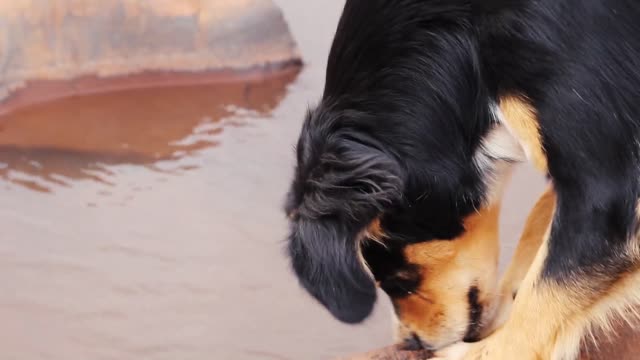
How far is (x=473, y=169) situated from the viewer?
254 cm

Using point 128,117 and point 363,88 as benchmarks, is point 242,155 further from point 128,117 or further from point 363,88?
point 363,88

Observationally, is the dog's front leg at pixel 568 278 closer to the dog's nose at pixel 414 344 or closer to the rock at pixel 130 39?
the dog's nose at pixel 414 344

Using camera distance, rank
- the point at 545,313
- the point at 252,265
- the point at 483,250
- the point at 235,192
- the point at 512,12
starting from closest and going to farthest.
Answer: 1. the point at 512,12
2. the point at 545,313
3. the point at 483,250
4. the point at 252,265
5. the point at 235,192

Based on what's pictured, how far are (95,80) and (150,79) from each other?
A: 0.90 feet

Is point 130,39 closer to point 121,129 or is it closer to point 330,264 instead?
point 121,129

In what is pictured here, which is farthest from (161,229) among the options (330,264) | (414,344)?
(330,264)

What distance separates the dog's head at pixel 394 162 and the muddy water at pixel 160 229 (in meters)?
0.79

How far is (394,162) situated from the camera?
8.07ft

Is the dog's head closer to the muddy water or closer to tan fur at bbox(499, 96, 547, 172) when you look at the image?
tan fur at bbox(499, 96, 547, 172)

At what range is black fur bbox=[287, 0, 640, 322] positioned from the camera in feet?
7.52

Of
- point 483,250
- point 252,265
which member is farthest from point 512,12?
point 252,265

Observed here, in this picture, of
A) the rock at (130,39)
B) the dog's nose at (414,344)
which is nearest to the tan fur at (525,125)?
the dog's nose at (414,344)

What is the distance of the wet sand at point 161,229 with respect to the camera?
147 inches

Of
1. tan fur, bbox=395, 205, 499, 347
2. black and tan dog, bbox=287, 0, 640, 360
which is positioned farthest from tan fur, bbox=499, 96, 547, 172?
tan fur, bbox=395, 205, 499, 347
